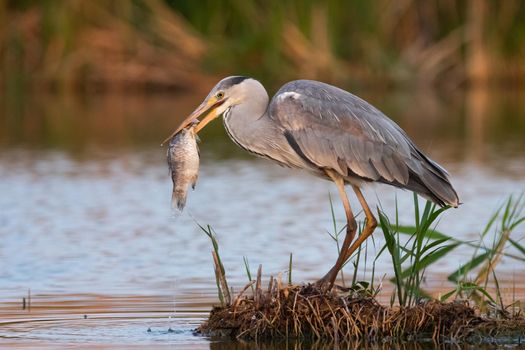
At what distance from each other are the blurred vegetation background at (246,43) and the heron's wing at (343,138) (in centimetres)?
1541

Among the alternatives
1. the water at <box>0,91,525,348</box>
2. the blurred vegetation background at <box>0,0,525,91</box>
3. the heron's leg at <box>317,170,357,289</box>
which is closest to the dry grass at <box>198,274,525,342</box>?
the water at <box>0,91,525,348</box>

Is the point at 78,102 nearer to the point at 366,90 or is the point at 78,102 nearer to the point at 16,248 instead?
the point at 366,90

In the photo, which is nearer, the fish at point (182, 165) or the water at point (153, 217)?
the fish at point (182, 165)

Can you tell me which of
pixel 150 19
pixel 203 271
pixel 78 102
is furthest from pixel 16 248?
pixel 150 19

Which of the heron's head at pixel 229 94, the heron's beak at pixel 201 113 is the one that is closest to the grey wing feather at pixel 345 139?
the heron's head at pixel 229 94

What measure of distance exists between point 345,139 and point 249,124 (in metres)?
0.53

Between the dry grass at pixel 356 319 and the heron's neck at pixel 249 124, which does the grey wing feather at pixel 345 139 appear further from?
the dry grass at pixel 356 319

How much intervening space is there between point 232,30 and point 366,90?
2853 millimetres

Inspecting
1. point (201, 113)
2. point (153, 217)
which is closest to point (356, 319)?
A: point (201, 113)

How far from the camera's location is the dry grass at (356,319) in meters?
6.49

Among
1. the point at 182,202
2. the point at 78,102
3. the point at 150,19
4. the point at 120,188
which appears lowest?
the point at 182,202

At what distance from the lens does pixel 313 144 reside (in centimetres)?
721

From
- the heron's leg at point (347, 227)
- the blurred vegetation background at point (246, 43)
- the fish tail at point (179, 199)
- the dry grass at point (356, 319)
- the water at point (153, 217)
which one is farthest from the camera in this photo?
the blurred vegetation background at point (246, 43)

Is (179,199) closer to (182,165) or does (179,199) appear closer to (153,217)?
(182,165)
